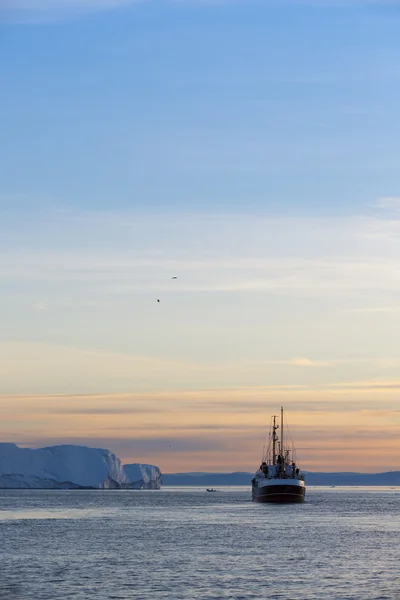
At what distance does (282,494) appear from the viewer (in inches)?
5138

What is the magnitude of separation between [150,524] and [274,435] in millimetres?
75916

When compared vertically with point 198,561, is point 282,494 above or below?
above

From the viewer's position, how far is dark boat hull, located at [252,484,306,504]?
129375 mm

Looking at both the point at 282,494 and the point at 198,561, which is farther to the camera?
the point at 282,494

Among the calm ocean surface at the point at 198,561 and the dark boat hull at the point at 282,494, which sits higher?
the dark boat hull at the point at 282,494

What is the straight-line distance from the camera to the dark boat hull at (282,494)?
424ft

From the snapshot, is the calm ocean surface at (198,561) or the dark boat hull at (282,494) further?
the dark boat hull at (282,494)

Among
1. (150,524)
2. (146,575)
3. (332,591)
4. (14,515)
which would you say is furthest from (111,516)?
(332,591)

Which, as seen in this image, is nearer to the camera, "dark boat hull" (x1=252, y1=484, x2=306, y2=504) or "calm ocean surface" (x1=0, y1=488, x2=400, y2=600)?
"calm ocean surface" (x1=0, y1=488, x2=400, y2=600)

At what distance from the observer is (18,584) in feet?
129

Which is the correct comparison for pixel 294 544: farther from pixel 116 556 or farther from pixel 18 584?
pixel 18 584

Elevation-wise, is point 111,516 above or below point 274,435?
below

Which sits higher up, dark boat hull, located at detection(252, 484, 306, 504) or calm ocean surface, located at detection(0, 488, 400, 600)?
dark boat hull, located at detection(252, 484, 306, 504)

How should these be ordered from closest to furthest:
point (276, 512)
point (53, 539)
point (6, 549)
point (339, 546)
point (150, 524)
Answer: point (6, 549) < point (339, 546) < point (53, 539) < point (150, 524) < point (276, 512)
